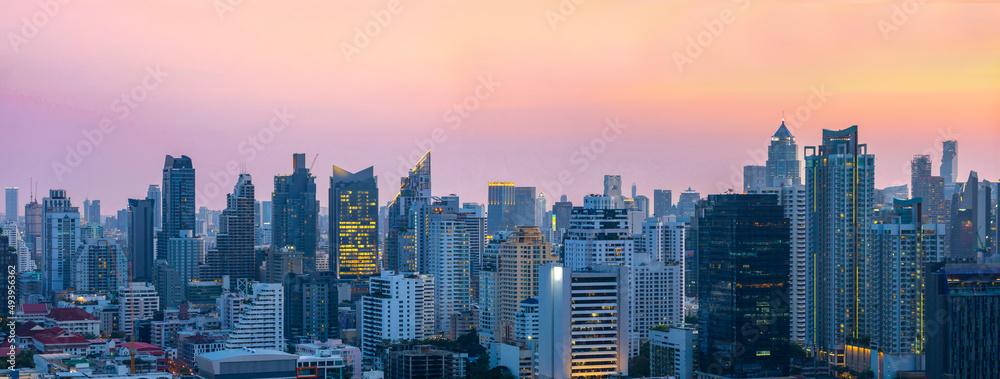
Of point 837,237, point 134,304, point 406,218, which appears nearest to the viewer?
point 837,237

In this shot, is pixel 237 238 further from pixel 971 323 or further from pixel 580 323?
pixel 971 323

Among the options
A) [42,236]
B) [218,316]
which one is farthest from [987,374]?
[42,236]

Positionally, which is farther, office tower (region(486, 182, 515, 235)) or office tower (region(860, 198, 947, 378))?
office tower (region(486, 182, 515, 235))

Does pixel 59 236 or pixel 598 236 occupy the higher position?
pixel 598 236

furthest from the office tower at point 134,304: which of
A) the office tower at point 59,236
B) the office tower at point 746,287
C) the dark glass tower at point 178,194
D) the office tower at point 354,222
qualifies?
the office tower at point 746,287

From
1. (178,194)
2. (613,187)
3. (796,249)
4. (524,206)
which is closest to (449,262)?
(524,206)

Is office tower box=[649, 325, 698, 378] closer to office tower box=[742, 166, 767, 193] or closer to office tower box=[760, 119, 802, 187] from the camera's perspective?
office tower box=[742, 166, 767, 193]

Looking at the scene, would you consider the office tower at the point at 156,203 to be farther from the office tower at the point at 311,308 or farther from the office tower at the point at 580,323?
the office tower at the point at 580,323

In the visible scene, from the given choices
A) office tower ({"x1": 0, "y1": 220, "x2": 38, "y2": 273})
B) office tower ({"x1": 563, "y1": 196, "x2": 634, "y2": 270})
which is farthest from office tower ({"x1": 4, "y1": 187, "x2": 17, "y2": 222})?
office tower ({"x1": 563, "y1": 196, "x2": 634, "y2": 270})
